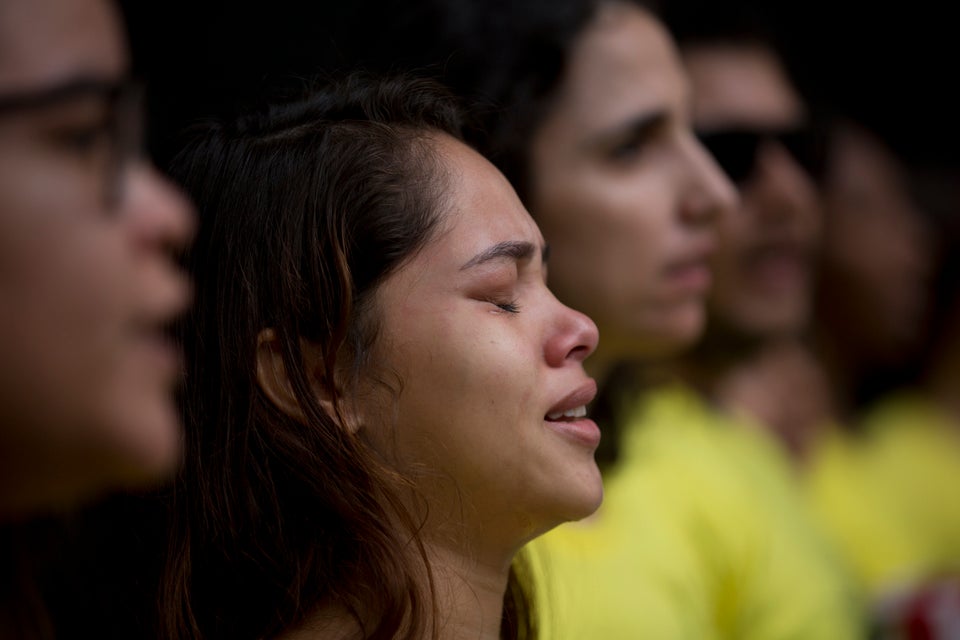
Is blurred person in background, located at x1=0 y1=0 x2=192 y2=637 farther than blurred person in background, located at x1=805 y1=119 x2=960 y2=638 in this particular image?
No

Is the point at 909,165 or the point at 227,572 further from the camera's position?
the point at 909,165

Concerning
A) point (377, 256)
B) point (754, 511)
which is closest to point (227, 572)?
point (377, 256)

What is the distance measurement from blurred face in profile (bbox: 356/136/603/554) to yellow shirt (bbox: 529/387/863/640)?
296 mm

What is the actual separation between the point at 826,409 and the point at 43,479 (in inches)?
98.1

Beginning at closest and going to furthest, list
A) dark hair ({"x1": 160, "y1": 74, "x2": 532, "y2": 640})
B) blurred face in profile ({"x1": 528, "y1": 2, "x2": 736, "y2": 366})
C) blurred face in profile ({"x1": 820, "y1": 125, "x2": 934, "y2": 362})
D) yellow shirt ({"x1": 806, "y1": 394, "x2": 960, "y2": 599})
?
dark hair ({"x1": 160, "y1": 74, "x2": 532, "y2": 640}) → blurred face in profile ({"x1": 528, "y1": 2, "x2": 736, "y2": 366}) → yellow shirt ({"x1": 806, "y1": 394, "x2": 960, "y2": 599}) → blurred face in profile ({"x1": 820, "y1": 125, "x2": 934, "y2": 362})

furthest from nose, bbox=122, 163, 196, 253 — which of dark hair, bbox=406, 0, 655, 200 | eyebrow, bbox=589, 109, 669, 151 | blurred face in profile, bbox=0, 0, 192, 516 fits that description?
eyebrow, bbox=589, 109, 669, 151

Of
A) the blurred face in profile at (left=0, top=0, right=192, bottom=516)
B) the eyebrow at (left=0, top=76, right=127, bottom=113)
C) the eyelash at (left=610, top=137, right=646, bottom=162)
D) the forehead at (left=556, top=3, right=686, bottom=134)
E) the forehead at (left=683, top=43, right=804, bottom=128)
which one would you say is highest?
the eyebrow at (left=0, top=76, right=127, bottom=113)

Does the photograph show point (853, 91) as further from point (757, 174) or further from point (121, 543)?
point (121, 543)

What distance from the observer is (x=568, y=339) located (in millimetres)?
1243

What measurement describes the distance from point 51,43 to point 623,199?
110 centimetres

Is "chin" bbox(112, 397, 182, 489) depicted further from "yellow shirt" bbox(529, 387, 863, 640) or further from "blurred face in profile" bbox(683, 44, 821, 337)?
"blurred face in profile" bbox(683, 44, 821, 337)

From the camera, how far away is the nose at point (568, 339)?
1.24 meters

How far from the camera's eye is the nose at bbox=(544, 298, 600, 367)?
48.8 inches

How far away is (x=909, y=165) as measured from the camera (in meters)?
3.10
